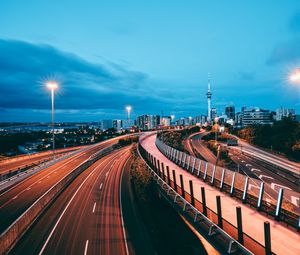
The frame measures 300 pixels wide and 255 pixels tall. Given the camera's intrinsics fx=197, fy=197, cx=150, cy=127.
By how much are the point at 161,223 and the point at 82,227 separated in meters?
7.89

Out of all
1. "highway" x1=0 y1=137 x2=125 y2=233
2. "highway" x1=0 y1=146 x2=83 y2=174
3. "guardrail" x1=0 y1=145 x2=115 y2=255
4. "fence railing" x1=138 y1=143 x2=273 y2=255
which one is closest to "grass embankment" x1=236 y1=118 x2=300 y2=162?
"fence railing" x1=138 y1=143 x2=273 y2=255

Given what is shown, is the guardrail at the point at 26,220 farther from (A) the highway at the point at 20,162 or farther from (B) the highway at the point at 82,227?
(A) the highway at the point at 20,162

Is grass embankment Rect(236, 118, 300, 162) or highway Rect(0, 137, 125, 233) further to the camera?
grass embankment Rect(236, 118, 300, 162)

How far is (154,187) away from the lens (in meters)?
25.1

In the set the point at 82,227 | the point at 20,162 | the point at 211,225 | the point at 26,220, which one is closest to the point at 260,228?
the point at 211,225

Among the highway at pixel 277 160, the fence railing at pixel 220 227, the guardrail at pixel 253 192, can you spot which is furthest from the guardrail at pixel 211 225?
the highway at pixel 277 160

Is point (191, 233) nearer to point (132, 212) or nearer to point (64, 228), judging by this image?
point (132, 212)

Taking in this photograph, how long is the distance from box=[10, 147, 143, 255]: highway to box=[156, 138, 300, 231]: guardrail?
887 centimetres

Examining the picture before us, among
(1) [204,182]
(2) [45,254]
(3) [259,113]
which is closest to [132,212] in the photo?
(2) [45,254]

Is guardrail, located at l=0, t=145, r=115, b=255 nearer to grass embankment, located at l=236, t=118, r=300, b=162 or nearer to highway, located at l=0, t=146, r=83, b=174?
highway, located at l=0, t=146, r=83, b=174

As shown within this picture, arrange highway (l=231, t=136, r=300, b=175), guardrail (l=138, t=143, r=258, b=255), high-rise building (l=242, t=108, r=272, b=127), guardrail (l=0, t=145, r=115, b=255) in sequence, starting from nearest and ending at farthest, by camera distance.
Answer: guardrail (l=138, t=143, r=258, b=255)
guardrail (l=0, t=145, r=115, b=255)
highway (l=231, t=136, r=300, b=175)
high-rise building (l=242, t=108, r=272, b=127)

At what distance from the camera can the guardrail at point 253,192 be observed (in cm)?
811

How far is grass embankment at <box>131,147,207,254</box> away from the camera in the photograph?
54.7 feet

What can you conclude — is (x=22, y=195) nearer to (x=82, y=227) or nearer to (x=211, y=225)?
(x=82, y=227)
